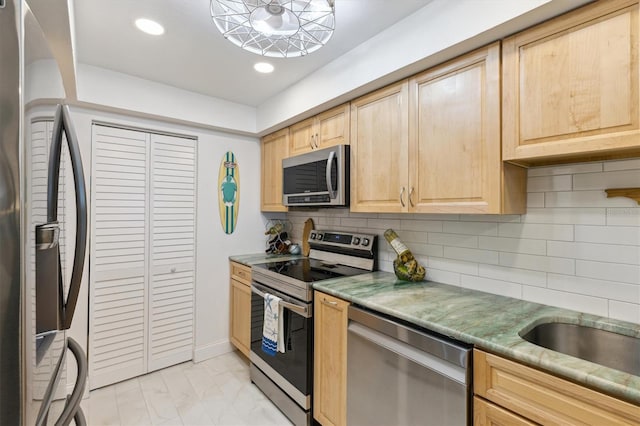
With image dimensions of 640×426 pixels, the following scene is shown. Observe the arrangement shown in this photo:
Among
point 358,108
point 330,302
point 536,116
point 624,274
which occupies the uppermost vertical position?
point 358,108

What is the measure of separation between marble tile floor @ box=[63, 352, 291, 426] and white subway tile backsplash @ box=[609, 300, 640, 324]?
1.89 m

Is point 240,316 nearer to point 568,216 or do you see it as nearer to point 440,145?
point 440,145

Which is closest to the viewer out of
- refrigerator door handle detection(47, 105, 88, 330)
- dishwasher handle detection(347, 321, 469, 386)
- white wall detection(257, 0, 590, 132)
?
refrigerator door handle detection(47, 105, 88, 330)

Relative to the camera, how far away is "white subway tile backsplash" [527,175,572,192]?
58.0 inches

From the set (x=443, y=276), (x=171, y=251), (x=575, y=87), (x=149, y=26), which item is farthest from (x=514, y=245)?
(x=171, y=251)

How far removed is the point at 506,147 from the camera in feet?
4.61

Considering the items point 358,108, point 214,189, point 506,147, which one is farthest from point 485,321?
point 214,189

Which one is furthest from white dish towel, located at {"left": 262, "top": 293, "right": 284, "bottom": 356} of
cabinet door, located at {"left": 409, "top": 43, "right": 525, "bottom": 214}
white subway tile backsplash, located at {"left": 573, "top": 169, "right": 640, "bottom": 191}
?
white subway tile backsplash, located at {"left": 573, "top": 169, "right": 640, "bottom": 191}

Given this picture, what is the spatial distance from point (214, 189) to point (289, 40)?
1800 millimetres

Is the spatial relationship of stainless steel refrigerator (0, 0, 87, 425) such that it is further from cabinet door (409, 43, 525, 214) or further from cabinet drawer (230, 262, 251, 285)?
cabinet drawer (230, 262, 251, 285)

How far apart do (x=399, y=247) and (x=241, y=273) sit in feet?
4.89

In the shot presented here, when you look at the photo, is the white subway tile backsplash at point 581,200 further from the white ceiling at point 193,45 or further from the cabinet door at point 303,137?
the cabinet door at point 303,137

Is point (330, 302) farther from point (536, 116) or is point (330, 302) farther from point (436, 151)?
point (536, 116)

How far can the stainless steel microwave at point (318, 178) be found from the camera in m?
2.20
